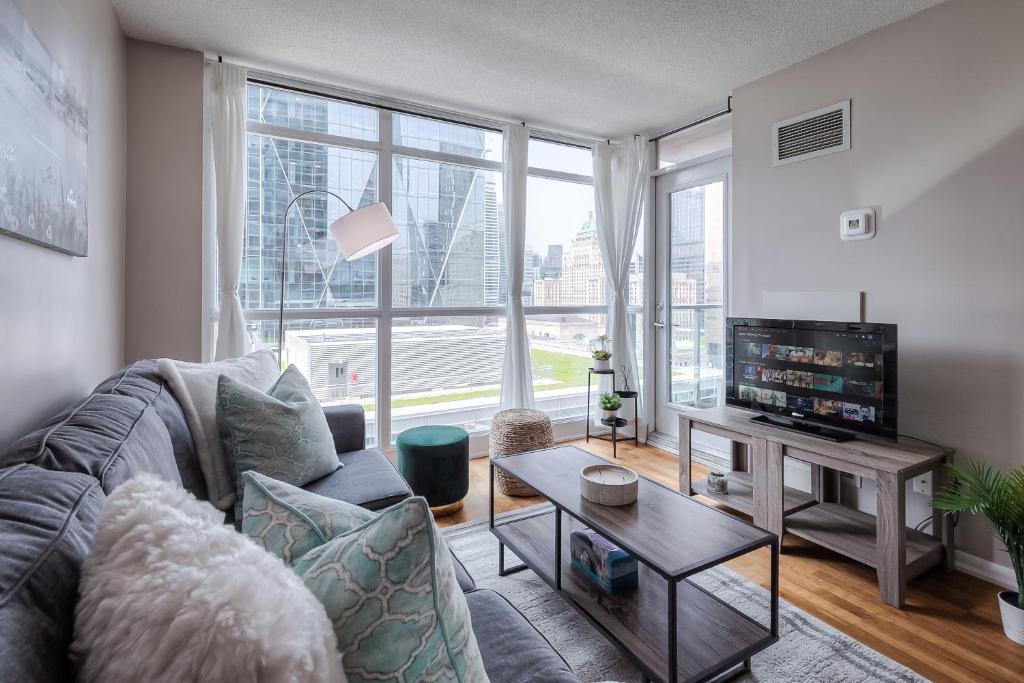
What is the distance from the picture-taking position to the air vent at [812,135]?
107 inches

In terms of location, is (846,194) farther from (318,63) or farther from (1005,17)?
(318,63)

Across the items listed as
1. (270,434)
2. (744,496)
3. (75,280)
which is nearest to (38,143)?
(75,280)

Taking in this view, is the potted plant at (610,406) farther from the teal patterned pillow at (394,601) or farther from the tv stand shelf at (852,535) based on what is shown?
the teal patterned pillow at (394,601)

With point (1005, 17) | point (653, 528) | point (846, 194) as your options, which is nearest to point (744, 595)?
point (653, 528)

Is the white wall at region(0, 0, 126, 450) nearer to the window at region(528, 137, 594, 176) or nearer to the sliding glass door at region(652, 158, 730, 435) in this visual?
the window at region(528, 137, 594, 176)

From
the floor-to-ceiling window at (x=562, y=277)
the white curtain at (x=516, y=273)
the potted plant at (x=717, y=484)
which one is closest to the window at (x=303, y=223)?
the white curtain at (x=516, y=273)

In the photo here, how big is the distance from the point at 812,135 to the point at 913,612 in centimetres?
243

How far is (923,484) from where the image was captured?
2361mm

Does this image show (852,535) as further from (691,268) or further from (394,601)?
(394,601)

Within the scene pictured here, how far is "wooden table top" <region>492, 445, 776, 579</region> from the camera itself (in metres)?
1.47

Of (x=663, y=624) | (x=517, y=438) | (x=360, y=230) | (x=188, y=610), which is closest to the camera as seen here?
(x=188, y=610)

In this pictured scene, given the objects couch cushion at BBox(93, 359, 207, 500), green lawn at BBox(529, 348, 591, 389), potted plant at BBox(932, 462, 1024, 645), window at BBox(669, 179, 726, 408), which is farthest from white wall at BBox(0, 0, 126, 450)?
window at BBox(669, 179, 726, 408)

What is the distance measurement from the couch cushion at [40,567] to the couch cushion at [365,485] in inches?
42.1

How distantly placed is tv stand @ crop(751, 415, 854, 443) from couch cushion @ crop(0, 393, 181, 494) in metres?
2.67
